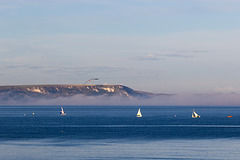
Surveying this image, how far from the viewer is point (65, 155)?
88062 mm

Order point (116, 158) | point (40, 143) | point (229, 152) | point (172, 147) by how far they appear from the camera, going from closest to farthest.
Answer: point (116, 158) < point (229, 152) < point (172, 147) < point (40, 143)

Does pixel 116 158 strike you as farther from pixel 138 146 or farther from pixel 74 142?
pixel 74 142

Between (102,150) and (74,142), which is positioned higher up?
(74,142)

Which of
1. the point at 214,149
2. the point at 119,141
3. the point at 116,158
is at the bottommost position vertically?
the point at 116,158

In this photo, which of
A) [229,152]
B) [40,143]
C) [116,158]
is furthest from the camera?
[40,143]

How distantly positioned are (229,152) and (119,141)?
32.4 metres

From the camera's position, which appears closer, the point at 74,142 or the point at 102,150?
the point at 102,150

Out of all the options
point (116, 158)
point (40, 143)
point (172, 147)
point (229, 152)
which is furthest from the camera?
point (40, 143)

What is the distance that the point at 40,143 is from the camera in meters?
111

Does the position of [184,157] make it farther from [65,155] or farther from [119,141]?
[119,141]

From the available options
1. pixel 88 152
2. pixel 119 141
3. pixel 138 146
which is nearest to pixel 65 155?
pixel 88 152

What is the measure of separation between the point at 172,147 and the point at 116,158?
842 inches

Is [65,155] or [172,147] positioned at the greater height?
[172,147]

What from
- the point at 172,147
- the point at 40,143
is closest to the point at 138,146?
the point at 172,147
